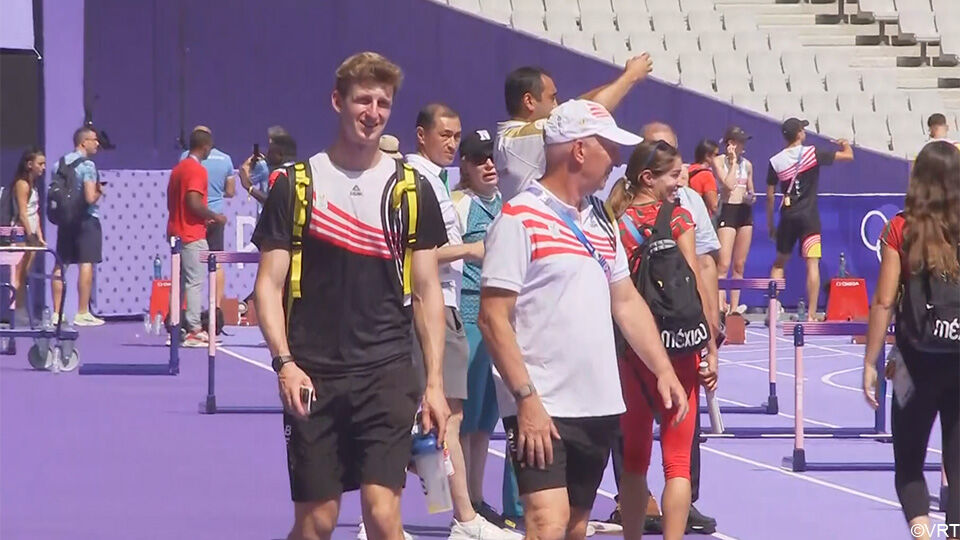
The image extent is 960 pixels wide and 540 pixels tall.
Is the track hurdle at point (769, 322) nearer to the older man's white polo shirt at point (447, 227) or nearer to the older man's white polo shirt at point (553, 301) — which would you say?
the older man's white polo shirt at point (447, 227)

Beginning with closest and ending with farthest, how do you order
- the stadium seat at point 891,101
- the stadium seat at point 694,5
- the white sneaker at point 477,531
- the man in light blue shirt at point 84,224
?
the white sneaker at point 477,531, the man in light blue shirt at point 84,224, the stadium seat at point 891,101, the stadium seat at point 694,5

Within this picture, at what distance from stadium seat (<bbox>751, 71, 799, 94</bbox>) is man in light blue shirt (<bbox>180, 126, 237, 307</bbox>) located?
9.72 meters

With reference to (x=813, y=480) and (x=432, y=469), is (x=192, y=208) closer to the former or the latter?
(x=813, y=480)

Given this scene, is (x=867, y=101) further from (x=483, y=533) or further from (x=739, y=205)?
(x=483, y=533)

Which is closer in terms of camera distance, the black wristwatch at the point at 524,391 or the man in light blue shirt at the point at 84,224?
the black wristwatch at the point at 524,391

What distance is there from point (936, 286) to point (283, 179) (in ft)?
9.37

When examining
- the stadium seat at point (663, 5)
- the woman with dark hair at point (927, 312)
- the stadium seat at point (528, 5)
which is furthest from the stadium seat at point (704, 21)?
the woman with dark hair at point (927, 312)

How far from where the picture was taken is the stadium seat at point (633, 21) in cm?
2811

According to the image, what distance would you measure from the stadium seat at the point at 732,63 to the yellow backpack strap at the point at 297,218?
21750mm

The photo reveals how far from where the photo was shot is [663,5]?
28.7 m

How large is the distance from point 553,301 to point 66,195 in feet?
45.0

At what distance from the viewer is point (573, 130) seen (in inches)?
256

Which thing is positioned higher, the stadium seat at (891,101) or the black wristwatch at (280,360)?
the stadium seat at (891,101)

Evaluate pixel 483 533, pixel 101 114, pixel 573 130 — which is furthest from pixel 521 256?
pixel 101 114
